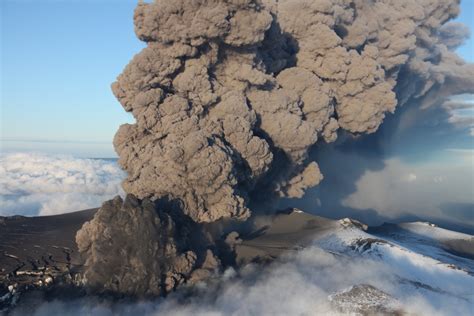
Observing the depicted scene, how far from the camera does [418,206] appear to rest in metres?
72.1

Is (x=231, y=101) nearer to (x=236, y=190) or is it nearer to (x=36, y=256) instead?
(x=236, y=190)

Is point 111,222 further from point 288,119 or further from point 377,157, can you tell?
point 377,157

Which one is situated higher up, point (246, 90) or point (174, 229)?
point (246, 90)

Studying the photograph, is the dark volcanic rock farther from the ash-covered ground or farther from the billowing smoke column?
the billowing smoke column

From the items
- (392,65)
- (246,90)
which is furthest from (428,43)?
(246,90)

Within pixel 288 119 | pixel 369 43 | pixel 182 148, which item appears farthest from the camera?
pixel 369 43

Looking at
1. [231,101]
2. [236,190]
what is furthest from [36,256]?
[231,101]

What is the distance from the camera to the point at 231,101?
3831 centimetres

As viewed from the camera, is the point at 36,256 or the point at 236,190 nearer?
the point at 36,256

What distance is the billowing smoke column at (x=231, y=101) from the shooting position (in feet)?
112

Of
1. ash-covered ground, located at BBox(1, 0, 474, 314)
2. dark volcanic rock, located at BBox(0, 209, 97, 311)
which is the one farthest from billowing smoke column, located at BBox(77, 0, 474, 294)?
dark volcanic rock, located at BBox(0, 209, 97, 311)

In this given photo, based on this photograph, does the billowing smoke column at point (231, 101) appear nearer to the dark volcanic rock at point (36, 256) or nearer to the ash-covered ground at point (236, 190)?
the ash-covered ground at point (236, 190)

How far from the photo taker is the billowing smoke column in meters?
34.0

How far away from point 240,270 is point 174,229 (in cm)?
613
